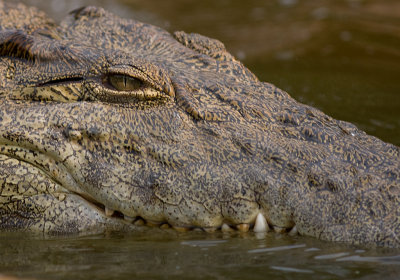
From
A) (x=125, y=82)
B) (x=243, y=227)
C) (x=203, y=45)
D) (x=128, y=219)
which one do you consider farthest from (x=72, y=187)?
(x=203, y=45)

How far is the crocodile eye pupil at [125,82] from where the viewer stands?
12.0ft

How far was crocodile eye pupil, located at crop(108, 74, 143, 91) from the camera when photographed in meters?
3.66

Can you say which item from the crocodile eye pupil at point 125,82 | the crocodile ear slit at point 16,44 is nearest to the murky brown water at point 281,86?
the crocodile eye pupil at point 125,82

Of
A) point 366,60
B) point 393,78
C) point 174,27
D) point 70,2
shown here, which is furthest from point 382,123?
point 70,2

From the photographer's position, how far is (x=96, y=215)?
3.51 meters

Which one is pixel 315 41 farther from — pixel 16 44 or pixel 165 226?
pixel 165 226

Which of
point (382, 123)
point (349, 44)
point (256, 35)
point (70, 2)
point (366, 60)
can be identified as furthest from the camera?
point (70, 2)

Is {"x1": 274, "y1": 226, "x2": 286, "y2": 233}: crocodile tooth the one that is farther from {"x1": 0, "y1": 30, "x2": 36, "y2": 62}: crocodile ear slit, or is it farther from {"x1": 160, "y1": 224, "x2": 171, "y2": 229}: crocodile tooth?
{"x1": 0, "y1": 30, "x2": 36, "y2": 62}: crocodile ear slit

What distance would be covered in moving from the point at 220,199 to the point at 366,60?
5.32m

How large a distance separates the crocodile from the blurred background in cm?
213

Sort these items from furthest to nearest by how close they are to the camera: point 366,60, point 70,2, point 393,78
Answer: point 70,2 → point 366,60 → point 393,78

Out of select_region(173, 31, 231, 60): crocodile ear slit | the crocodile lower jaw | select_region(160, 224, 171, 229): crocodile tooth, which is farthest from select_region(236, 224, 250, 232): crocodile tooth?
select_region(173, 31, 231, 60): crocodile ear slit

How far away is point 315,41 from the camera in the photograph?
29.1 ft

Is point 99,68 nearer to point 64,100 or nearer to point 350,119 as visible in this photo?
point 64,100
